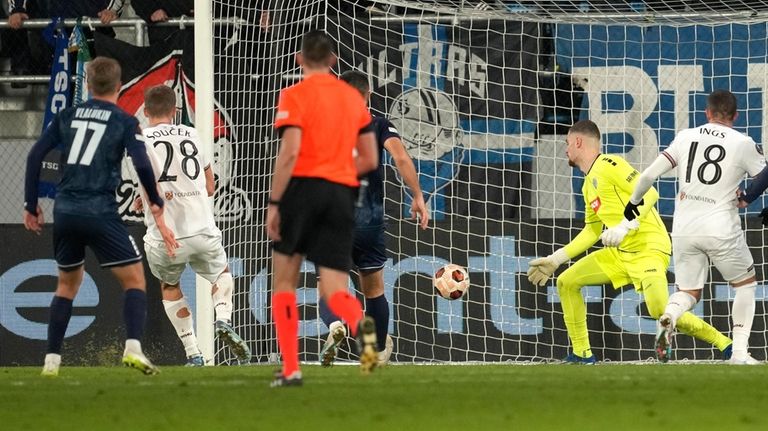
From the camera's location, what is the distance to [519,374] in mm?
8727

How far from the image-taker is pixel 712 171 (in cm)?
1077

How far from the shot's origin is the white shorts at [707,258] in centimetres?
1079

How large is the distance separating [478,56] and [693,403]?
7.51 m

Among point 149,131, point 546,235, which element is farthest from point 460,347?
point 149,131

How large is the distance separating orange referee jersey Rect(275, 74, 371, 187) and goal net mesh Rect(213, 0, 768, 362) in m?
5.77

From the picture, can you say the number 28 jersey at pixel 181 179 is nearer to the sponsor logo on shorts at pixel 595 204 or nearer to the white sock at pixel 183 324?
the white sock at pixel 183 324

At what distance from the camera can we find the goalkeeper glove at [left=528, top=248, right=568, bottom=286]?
1176cm

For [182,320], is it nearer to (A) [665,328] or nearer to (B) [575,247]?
(B) [575,247]

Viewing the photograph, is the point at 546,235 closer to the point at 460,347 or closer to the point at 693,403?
the point at 460,347

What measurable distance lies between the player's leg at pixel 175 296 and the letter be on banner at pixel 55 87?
3497 mm

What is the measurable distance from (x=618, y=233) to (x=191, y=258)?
10.7 feet

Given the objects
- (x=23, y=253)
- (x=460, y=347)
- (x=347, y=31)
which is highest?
(x=347, y=31)

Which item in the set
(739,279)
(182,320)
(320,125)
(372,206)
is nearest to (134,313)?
(372,206)

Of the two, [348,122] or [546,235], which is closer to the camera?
[348,122]
